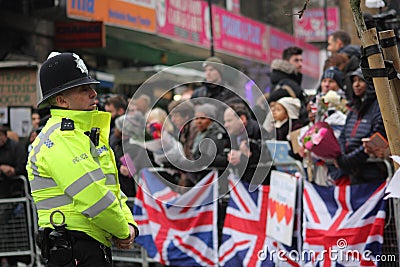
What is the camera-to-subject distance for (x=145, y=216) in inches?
364

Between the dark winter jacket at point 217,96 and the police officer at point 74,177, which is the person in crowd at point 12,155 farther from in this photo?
the police officer at point 74,177

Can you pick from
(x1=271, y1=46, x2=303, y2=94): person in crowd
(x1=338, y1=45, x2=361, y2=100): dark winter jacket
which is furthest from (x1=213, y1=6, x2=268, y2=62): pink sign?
(x1=338, y1=45, x2=361, y2=100): dark winter jacket

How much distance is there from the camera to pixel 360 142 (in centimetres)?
735

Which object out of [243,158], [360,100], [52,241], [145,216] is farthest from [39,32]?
[52,241]

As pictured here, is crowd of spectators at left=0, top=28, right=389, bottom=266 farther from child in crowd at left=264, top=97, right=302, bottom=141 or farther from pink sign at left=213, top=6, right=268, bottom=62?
pink sign at left=213, top=6, right=268, bottom=62

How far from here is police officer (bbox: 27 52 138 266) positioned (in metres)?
4.62

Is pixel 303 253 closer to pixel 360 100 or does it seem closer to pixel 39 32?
pixel 360 100

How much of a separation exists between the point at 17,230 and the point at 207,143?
3.01 m

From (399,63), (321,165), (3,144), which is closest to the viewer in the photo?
Result: (399,63)

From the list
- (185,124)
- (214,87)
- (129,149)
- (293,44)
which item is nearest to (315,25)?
(293,44)

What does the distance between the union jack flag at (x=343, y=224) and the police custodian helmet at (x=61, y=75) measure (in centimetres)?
314

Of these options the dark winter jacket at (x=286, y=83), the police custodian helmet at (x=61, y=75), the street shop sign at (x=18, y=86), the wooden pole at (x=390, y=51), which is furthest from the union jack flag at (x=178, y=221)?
the wooden pole at (x=390, y=51)

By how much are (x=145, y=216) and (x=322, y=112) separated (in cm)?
244

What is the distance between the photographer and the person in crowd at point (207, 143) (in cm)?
855
